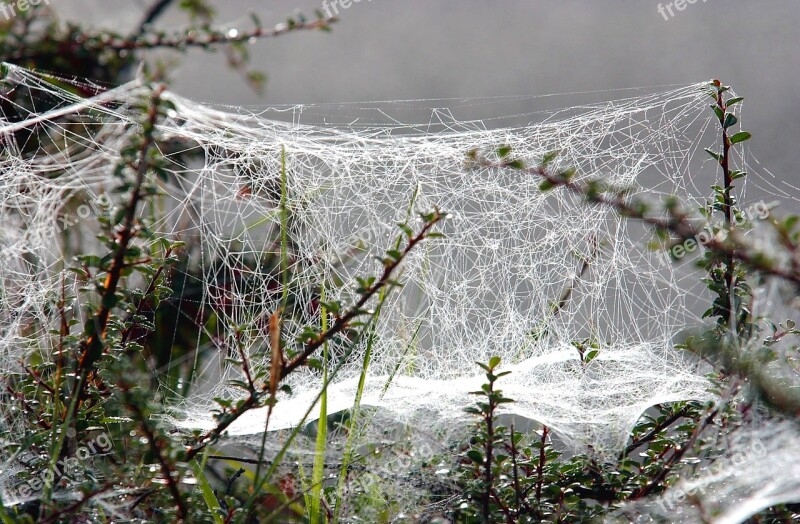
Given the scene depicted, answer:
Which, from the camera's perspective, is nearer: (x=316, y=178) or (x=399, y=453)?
(x=399, y=453)

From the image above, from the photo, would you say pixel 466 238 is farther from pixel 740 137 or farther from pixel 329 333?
pixel 329 333

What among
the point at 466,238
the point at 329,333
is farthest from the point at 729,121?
the point at 329,333

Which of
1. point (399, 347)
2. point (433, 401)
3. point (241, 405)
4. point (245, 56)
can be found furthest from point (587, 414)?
point (245, 56)

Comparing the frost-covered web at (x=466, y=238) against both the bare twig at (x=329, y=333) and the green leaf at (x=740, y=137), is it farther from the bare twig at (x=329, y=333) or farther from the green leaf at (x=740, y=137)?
the bare twig at (x=329, y=333)

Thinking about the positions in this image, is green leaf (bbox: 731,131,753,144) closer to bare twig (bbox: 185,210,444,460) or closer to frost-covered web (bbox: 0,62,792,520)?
frost-covered web (bbox: 0,62,792,520)

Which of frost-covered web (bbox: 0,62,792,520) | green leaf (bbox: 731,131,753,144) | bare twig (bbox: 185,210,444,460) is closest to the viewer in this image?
bare twig (bbox: 185,210,444,460)

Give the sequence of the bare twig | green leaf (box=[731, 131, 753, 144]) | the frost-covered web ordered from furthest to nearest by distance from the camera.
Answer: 1. the frost-covered web
2. green leaf (box=[731, 131, 753, 144])
3. the bare twig

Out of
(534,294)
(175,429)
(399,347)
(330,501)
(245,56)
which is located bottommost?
(330,501)

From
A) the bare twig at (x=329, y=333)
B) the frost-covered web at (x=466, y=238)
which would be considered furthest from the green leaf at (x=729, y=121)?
the bare twig at (x=329, y=333)

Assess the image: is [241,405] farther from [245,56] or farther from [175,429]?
[245,56]

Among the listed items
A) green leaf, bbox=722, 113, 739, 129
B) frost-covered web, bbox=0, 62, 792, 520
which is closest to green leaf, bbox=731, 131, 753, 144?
green leaf, bbox=722, 113, 739, 129

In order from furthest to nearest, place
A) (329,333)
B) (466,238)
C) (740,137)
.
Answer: (466,238)
(740,137)
(329,333)
